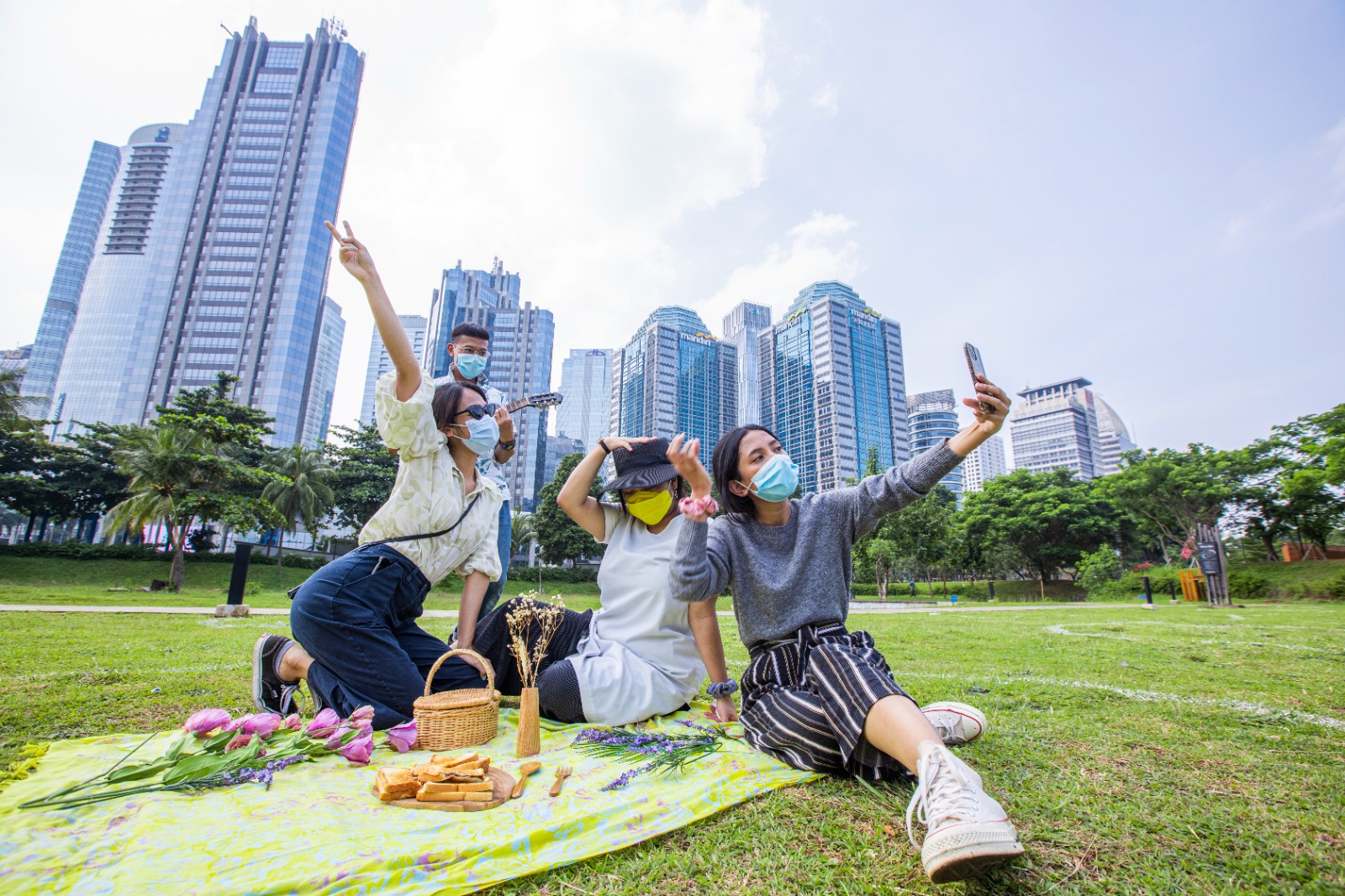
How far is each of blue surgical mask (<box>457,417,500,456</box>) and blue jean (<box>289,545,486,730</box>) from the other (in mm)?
672

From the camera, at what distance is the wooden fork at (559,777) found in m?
1.82

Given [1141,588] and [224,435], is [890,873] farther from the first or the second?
[1141,588]

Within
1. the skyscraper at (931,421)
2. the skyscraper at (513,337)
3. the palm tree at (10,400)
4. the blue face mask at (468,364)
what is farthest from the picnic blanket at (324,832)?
the skyscraper at (931,421)

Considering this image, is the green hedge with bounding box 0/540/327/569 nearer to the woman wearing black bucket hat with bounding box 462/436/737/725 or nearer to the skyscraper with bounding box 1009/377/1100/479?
Answer: the woman wearing black bucket hat with bounding box 462/436/737/725

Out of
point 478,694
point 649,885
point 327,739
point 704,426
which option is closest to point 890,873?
point 649,885

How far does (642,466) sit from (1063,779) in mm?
2027

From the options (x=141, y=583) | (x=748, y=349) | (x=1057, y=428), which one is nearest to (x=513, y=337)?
(x=748, y=349)

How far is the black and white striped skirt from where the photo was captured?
71.9 inches

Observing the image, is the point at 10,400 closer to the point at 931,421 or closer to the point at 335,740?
the point at 335,740

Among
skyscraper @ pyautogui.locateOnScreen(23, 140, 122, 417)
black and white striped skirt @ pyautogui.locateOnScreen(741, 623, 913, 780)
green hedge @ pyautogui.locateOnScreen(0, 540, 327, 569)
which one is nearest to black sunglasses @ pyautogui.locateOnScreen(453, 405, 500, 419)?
black and white striped skirt @ pyautogui.locateOnScreen(741, 623, 913, 780)

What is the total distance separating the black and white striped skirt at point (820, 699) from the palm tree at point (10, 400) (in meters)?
36.7

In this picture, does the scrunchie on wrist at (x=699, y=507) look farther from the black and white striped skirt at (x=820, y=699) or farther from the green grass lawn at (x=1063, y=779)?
the green grass lawn at (x=1063, y=779)

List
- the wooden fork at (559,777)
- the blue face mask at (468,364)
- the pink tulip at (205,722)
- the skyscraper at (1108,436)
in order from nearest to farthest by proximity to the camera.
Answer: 1. the wooden fork at (559,777)
2. the pink tulip at (205,722)
3. the blue face mask at (468,364)
4. the skyscraper at (1108,436)

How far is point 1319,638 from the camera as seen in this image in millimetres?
6977
